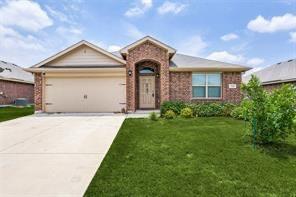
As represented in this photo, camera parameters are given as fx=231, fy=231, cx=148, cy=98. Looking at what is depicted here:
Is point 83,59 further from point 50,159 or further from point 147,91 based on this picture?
point 50,159

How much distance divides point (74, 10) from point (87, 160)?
9.23 metres

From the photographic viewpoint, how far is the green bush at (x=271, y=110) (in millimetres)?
6188

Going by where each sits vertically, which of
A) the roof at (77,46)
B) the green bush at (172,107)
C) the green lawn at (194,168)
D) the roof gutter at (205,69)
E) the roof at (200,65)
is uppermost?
the roof at (77,46)

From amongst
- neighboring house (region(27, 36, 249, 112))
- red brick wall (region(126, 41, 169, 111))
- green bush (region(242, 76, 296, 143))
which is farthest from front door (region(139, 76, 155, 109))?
green bush (region(242, 76, 296, 143))

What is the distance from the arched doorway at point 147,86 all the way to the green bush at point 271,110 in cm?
961

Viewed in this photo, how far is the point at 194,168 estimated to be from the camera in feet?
16.0

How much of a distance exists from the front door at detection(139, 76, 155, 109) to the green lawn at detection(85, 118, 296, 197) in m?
8.69

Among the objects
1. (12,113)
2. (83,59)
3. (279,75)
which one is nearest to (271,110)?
(83,59)

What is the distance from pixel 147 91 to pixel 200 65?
4050mm

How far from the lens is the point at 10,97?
25.9m

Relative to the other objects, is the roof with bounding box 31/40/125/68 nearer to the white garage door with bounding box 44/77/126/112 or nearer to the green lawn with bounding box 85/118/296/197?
the white garage door with bounding box 44/77/126/112

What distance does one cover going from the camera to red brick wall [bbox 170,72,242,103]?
15.2m

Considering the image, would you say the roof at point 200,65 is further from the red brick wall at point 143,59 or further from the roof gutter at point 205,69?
the red brick wall at point 143,59

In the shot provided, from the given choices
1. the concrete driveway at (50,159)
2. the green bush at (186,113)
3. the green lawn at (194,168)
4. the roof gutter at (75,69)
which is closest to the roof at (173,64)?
the roof gutter at (75,69)
